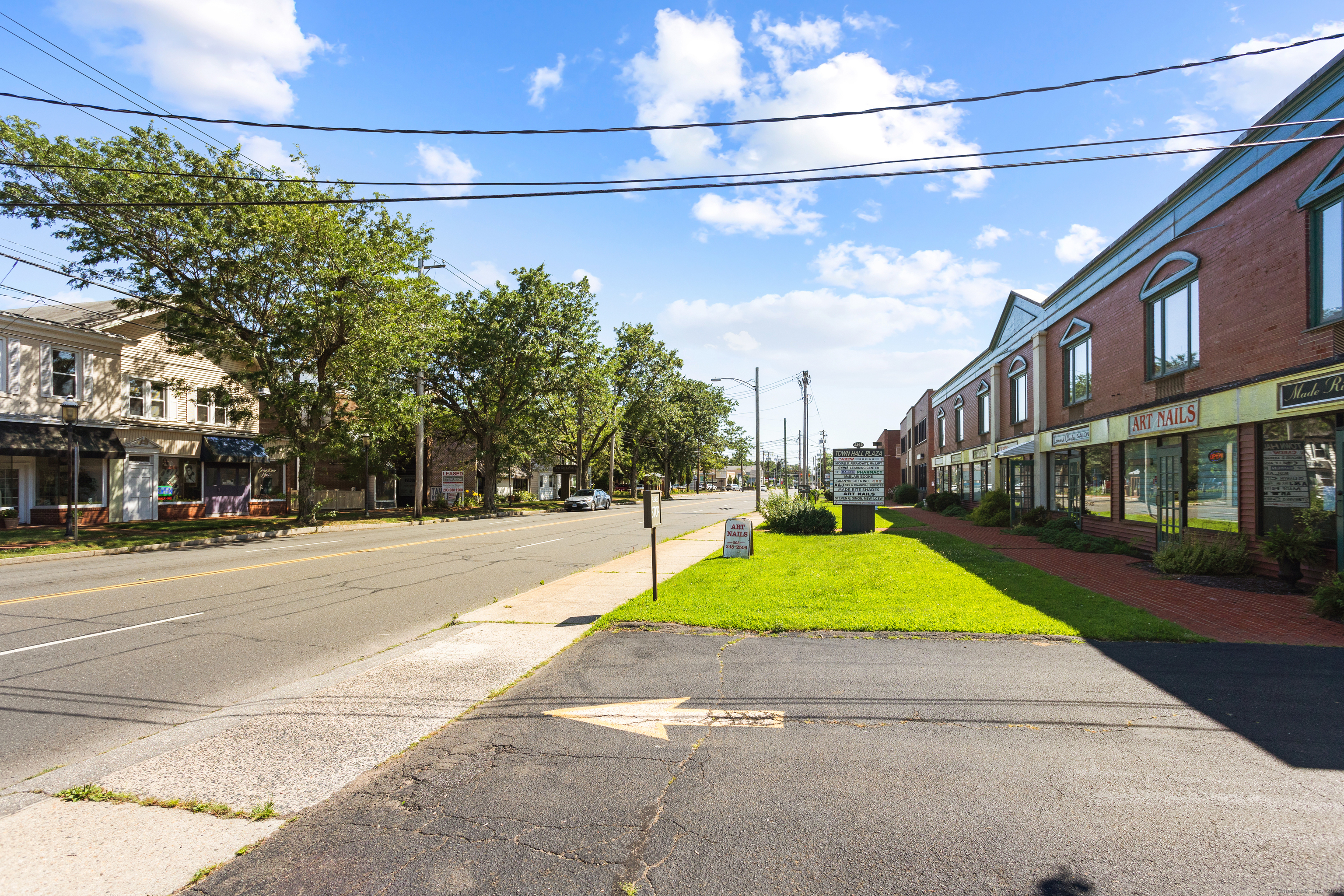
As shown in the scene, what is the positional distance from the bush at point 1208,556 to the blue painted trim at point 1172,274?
17.5ft

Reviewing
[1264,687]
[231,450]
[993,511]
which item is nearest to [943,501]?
[993,511]

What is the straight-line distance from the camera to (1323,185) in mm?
10359

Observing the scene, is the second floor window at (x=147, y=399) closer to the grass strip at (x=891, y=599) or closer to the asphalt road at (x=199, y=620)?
the asphalt road at (x=199, y=620)

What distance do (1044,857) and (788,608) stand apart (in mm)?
6183

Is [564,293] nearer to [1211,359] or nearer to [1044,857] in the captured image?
[1211,359]

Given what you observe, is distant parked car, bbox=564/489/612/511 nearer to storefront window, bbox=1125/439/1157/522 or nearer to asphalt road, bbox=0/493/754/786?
asphalt road, bbox=0/493/754/786

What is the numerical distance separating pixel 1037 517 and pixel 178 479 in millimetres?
33587

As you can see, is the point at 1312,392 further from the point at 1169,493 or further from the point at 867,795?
the point at 867,795

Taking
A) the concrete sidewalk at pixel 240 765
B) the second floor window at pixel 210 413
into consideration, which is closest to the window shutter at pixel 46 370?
the second floor window at pixel 210 413

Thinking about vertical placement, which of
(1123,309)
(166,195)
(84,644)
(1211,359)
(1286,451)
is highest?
(166,195)

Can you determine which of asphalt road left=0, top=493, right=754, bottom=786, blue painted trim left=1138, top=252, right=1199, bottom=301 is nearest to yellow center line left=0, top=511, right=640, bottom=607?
asphalt road left=0, top=493, right=754, bottom=786

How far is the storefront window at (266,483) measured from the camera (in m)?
33.4

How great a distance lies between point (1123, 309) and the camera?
17.3 m

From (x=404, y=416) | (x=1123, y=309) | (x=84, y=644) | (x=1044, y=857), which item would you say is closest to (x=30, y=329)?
(x=404, y=416)
